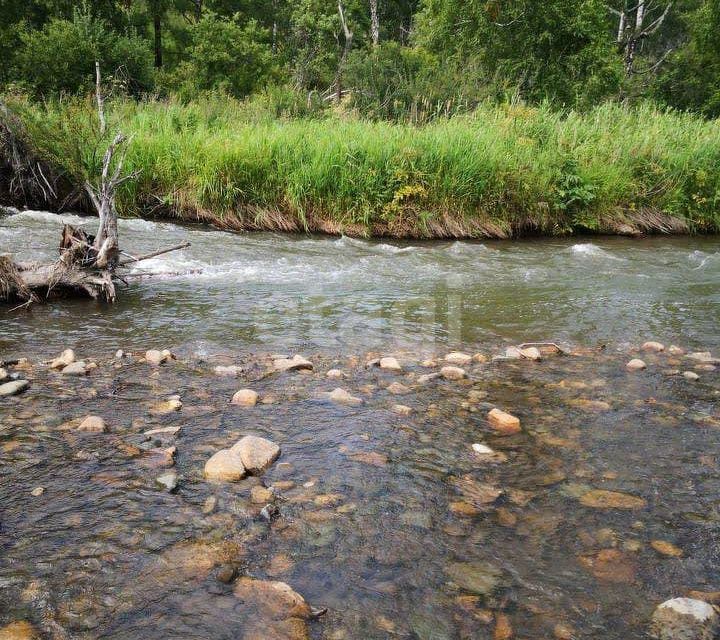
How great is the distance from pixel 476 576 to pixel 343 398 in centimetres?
153

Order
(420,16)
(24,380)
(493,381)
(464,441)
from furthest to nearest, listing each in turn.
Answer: (420,16) < (493,381) < (24,380) < (464,441)

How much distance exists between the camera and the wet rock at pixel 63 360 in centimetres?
369

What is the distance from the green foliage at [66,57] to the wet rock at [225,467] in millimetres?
16480

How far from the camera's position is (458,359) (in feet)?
13.8

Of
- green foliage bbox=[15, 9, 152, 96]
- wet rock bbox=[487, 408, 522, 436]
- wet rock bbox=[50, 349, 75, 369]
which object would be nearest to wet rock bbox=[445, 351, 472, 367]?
wet rock bbox=[487, 408, 522, 436]

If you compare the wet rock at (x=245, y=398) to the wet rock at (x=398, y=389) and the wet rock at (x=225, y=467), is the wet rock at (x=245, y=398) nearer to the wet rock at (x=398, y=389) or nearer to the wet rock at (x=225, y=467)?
the wet rock at (x=225, y=467)

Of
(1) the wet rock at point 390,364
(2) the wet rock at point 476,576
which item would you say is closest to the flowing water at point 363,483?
(2) the wet rock at point 476,576

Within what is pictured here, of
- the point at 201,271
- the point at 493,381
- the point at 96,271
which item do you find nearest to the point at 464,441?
the point at 493,381

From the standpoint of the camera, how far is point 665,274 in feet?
24.7

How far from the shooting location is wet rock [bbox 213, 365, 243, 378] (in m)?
3.72

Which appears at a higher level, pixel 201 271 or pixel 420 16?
pixel 420 16

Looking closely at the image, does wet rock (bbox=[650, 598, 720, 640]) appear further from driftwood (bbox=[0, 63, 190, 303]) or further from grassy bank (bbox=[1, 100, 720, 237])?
grassy bank (bbox=[1, 100, 720, 237])

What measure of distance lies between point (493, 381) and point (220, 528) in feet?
7.13

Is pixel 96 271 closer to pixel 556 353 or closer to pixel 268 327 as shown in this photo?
pixel 268 327
